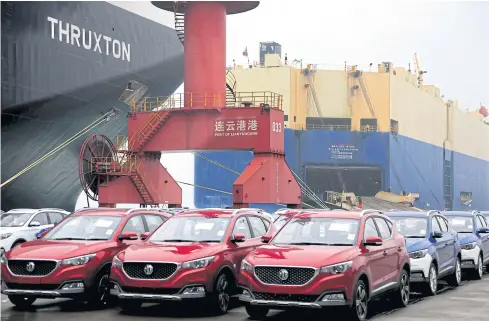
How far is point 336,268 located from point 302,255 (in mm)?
506

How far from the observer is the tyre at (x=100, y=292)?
11172 millimetres

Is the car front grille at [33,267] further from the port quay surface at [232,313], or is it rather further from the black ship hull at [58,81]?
the black ship hull at [58,81]

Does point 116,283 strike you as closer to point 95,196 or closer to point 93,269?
point 93,269

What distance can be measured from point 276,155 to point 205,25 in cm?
677

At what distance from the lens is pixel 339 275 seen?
9.55 m

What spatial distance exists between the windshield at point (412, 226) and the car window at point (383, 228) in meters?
2.44

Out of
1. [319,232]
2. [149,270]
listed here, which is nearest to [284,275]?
[319,232]

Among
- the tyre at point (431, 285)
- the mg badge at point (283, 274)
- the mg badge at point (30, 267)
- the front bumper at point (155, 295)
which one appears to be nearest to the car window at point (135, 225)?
the mg badge at point (30, 267)

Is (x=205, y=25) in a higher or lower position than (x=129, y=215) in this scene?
higher

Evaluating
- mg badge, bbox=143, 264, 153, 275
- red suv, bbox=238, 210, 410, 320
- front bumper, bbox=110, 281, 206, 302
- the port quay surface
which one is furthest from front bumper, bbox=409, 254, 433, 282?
mg badge, bbox=143, 264, 153, 275

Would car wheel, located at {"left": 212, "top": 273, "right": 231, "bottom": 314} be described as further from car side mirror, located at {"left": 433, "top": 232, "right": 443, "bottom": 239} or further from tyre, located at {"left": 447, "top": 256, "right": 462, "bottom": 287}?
tyre, located at {"left": 447, "top": 256, "right": 462, "bottom": 287}

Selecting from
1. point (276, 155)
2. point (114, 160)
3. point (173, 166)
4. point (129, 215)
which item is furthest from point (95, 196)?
point (173, 166)

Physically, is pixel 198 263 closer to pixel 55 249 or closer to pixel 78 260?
pixel 78 260

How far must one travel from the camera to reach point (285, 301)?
31.7 feet
